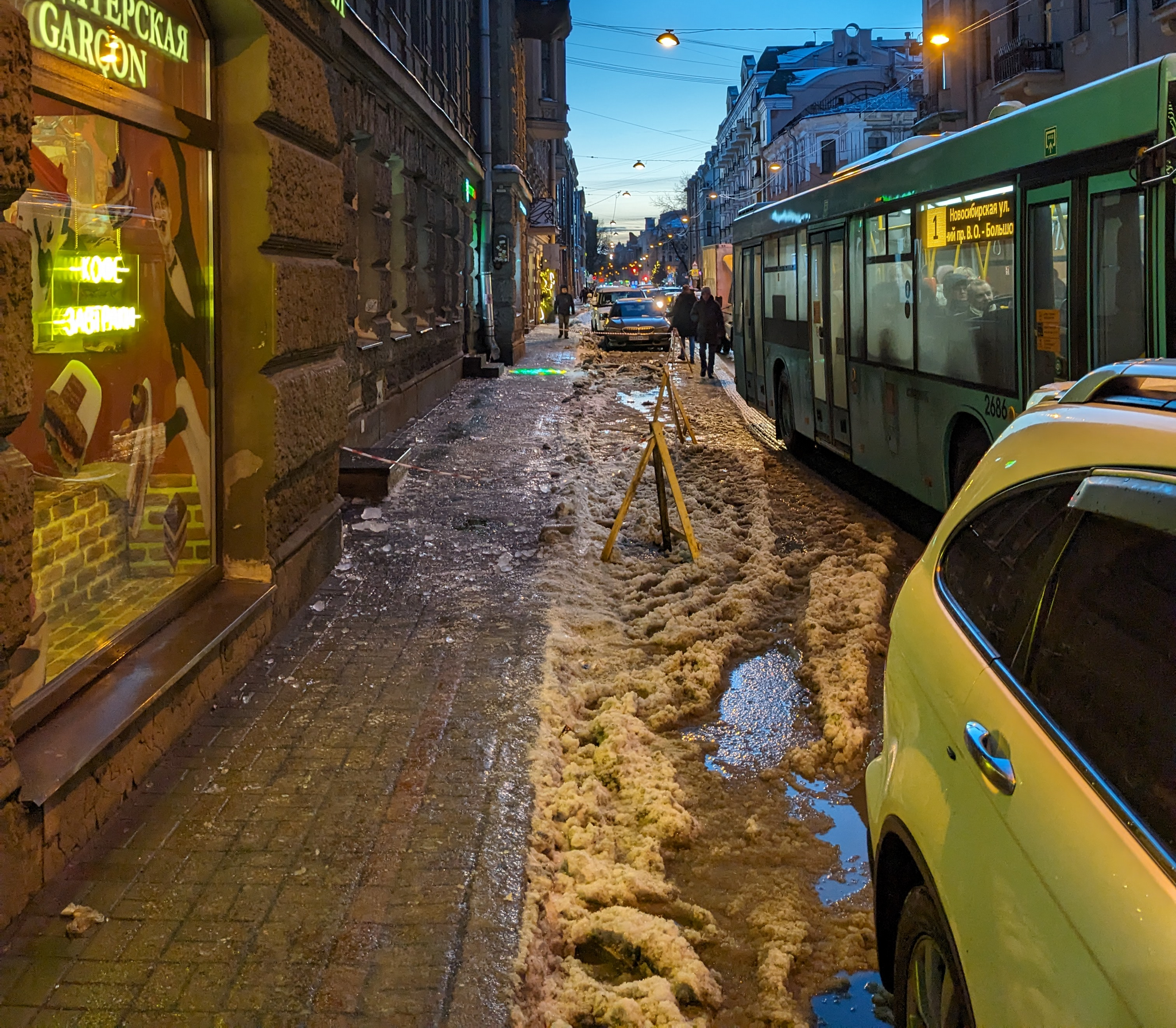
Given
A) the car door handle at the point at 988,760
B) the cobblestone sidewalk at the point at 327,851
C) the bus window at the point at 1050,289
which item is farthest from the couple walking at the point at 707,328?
the car door handle at the point at 988,760

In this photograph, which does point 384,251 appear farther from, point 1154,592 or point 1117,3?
point 1117,3

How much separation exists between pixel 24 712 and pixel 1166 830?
12.4ft

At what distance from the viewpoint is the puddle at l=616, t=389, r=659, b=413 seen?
19.9 meters

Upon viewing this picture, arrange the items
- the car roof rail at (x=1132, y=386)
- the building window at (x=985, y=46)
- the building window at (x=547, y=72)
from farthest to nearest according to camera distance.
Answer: the building window at (x=547, y=72), the building window at (x=985, y=46), the car roof rail at (x=1132, y=386)

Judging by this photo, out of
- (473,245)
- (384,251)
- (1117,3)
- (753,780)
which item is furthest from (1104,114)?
(1117,3)

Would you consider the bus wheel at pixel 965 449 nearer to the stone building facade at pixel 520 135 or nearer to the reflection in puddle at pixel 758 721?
the reflection in puddle at pixel 758 721

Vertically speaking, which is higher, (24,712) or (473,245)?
(473,245)

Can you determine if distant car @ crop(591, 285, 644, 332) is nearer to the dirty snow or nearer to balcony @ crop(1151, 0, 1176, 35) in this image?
balcony @ crop(1151, 0, 1176, 35)

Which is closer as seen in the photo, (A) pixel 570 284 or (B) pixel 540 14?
(B) pixel 540 14

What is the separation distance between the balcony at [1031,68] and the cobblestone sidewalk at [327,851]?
27862 mm

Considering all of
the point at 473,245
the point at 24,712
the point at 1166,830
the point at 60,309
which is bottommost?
the point at 24,712

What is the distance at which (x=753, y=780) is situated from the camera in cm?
512

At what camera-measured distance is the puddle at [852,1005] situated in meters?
3.35

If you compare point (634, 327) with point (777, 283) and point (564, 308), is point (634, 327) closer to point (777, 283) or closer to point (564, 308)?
point (564, 308)
